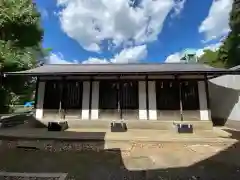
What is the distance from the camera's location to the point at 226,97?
11297mm

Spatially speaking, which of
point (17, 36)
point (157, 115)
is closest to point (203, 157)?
point (157, 115)

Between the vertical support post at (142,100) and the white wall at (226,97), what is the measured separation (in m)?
4.42

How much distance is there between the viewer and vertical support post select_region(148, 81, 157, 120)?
9.98 metres

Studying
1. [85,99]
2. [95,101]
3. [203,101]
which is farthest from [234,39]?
[85,99]

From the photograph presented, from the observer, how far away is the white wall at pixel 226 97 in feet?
33.9

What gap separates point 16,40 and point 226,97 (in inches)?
506

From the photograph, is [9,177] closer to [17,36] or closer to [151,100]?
[151,100]

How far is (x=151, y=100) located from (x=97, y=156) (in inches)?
191

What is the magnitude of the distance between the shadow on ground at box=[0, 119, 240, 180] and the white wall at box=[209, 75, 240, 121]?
4380mm

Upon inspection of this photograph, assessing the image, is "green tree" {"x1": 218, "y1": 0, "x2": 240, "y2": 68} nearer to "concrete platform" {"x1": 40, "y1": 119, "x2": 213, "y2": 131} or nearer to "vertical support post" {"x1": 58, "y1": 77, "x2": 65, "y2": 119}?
"concrete platform" {"x1": 40, "y1": 119, "x2": 213, "y2": 131}

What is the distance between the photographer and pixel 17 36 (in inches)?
532

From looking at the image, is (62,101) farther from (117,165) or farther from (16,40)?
(117,165)

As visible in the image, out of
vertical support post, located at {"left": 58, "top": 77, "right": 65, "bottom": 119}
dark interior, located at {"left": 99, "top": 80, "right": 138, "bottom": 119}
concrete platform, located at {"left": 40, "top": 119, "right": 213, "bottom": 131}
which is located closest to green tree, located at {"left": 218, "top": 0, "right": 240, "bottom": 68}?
concrete platform, located at {"left": 40, "top": 119, "right": 213, "bottom": 131}

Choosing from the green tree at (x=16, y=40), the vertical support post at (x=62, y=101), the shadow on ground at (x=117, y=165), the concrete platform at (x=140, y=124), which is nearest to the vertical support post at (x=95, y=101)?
the concrete platform at (x=140, y=124)
